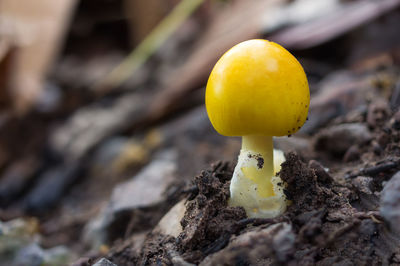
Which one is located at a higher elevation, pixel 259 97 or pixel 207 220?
pixel 259 97

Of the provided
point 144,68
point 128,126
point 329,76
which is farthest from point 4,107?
point 329,76

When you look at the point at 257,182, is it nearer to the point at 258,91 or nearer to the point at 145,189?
the point at 258,91

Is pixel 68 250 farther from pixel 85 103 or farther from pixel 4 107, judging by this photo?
pixel 85 103

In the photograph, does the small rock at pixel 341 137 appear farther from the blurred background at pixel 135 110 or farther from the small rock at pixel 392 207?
the small rock at pixel 392 207

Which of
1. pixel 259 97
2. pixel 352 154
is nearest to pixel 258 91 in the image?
pixel 259 97

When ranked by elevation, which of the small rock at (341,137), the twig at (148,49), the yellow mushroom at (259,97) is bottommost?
the yellow mushroom at (259,97)

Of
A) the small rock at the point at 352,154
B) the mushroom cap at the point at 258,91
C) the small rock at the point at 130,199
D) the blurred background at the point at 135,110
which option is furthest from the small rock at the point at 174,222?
the small rock at the point at 352,154
